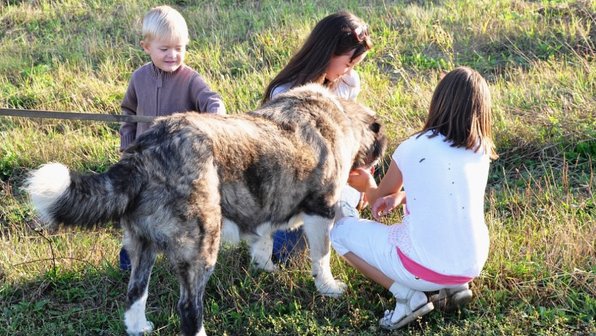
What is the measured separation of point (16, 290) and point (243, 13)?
5.85m

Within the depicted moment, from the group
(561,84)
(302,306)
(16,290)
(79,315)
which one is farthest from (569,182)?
(16,290)

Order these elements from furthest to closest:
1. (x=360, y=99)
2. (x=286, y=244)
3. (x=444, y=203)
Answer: (x=360, y=99) → (x=286, y=244) → (x=444, y=203)

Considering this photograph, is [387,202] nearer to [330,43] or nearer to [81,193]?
[330,43]

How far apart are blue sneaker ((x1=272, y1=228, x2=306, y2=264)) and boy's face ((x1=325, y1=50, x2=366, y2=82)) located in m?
1.11

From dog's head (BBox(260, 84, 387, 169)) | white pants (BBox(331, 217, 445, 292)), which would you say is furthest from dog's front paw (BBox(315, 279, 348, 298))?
dog's head (BBox(260, 84, 387, 169))

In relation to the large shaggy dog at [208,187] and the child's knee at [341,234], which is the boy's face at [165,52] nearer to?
the large shaggy dog at [208,187]

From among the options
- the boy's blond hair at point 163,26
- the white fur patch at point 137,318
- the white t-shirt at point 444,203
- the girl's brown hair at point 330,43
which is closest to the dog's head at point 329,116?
the girl's brown hair at point 330,43

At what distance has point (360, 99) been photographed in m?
6.55

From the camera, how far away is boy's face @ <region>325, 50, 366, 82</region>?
484 cm

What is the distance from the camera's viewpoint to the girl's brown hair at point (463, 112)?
3.79 meters

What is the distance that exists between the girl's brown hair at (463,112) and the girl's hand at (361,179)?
813mm

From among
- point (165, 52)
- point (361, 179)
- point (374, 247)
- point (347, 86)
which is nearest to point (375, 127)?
point (361, 179)

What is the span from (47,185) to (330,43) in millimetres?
2260

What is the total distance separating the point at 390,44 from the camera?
26.2ft
